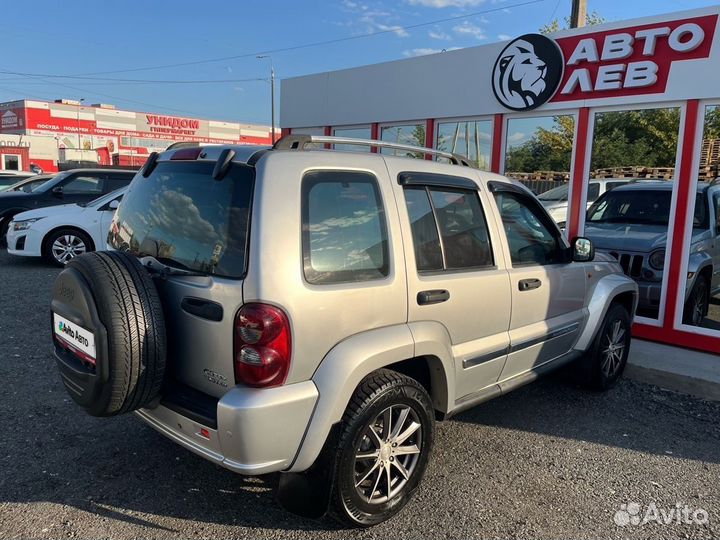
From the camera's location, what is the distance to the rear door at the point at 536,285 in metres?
3.66

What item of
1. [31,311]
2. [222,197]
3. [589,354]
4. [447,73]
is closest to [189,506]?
[222,197]

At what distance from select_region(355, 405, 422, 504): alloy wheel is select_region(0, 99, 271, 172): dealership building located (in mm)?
53905

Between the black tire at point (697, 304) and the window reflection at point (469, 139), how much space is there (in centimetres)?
305

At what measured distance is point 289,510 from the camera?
2.72 metres

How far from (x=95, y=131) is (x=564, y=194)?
2604 inches

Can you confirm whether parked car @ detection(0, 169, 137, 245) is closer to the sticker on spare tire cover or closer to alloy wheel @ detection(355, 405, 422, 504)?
the sticker on spare tire cover

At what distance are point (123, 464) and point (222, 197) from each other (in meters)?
1.86

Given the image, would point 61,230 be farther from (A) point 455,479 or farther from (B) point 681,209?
(B) point 681,209

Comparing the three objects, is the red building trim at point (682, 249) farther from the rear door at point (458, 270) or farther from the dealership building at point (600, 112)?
the rear door at point (458, 270)

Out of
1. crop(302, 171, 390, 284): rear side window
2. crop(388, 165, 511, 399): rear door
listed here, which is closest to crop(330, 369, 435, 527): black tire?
crop(388, 165, 511, 399): rear door

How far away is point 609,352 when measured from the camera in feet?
15.4

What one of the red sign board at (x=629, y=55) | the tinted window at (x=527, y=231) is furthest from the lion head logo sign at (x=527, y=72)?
the tinted window at (x=527, y=231)

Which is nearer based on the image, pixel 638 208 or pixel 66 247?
pixel 638 208

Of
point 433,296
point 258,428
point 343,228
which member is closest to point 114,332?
point 258,428
